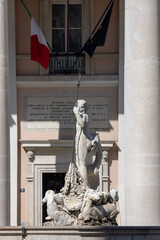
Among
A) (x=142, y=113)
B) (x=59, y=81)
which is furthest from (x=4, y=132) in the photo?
(x=59, y=81)

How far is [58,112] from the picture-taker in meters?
26.6

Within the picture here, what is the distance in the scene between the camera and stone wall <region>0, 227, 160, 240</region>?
16469 millimetres

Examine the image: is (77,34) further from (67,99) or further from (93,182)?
(93,182)

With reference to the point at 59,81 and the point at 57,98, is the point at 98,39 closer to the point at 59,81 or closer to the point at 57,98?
the point at 59,81

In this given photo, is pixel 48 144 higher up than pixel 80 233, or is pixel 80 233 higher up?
pixel 48 144

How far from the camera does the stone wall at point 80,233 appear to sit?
648 inches

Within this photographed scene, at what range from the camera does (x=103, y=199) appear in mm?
19125

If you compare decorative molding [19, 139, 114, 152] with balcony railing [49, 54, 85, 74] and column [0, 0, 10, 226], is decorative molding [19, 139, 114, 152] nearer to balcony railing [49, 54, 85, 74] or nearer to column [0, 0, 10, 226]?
balcony railing [49, 54, 85, 74]

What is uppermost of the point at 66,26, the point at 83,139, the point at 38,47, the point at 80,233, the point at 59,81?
the point at 66,26

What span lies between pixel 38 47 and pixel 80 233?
9.66 meters

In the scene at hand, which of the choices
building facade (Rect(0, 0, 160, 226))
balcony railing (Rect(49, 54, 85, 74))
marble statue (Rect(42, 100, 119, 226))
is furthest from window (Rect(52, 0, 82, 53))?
marble statue (Rect(42, 100, 119, 226))

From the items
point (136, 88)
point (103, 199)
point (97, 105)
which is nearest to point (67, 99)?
point (97, 105)

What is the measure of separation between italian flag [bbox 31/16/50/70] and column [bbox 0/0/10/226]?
2.89 meters

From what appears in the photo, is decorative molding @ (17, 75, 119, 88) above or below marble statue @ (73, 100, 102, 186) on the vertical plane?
above
